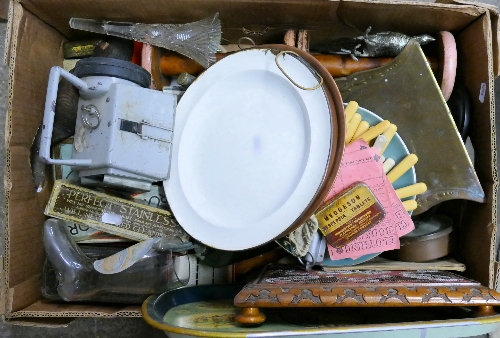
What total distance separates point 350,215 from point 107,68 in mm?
527

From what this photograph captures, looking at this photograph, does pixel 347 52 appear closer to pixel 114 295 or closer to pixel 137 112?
pixel 137 112

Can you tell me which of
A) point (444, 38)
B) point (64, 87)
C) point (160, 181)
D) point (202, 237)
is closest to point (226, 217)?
point (202, 237)

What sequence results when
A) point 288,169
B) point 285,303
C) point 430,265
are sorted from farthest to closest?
1. point 430,265
2. point 288,169
3. point 285,303

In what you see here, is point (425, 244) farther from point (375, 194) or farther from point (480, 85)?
point (480, 85)

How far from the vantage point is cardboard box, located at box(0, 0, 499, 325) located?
2.56 ft

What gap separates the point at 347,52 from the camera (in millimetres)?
867

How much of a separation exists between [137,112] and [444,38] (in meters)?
0.63

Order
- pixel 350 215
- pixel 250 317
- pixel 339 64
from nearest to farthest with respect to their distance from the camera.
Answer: pixel 250 317, pixel 350 215, pixel 339 64

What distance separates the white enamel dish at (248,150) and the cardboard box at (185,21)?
16cm

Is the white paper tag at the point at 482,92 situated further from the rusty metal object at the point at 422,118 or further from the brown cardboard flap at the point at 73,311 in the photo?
the brown cardboard flap at the point at 73,311

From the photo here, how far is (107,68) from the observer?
0.76m

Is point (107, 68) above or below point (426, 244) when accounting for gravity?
above

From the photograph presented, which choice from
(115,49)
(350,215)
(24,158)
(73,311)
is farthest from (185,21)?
(73,311)

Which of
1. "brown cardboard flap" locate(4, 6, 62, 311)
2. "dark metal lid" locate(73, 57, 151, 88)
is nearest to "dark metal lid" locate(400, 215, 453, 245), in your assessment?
"dark metal lid" locate(73, 57, 151, 88)
